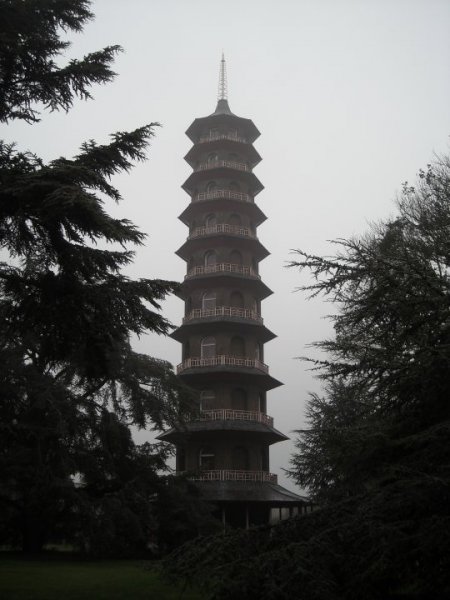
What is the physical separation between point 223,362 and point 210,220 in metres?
9.08

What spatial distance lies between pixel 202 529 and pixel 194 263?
48.6 ft

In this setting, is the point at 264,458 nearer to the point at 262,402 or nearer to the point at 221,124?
the point at 262,402

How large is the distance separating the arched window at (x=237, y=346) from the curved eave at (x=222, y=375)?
4.12 ft

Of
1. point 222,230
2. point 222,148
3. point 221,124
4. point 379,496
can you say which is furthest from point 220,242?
point 379,496

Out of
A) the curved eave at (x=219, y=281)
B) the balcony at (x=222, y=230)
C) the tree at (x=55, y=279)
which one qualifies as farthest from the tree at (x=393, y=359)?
the balcony at (x=222, y=230)

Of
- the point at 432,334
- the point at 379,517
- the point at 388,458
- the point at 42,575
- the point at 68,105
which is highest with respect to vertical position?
the point at 68,105

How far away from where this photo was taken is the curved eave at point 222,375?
27.4 metres

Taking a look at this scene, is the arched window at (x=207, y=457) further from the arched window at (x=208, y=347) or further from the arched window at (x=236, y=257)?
the arched window at (x=236, y=257)

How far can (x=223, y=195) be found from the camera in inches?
1239

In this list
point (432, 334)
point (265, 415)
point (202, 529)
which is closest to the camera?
point (432, 334)

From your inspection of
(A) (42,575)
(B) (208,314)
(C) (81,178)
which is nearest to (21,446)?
(A) (42,575)

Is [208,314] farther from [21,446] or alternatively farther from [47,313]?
[47,313]

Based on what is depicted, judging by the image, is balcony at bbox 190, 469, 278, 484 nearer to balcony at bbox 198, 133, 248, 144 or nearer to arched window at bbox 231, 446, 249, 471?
arched window at bbox 231, 446, 249, 471

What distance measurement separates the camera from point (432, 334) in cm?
745
